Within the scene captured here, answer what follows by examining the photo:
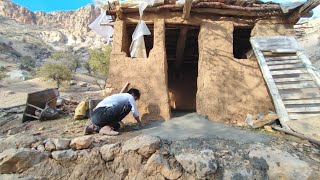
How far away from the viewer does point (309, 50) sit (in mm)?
16516

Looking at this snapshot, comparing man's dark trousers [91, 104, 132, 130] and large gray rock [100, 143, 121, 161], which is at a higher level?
man's dark trousers [91, 104, 132, 130]

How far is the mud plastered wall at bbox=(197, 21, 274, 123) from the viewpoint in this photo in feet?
16.8

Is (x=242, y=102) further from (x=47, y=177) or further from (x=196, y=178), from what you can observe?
(x=47, y=177)

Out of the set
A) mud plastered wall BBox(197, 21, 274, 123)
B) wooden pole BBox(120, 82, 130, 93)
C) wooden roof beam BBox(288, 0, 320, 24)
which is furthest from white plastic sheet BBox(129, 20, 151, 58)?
wooden roof beam BBox(288, 0, 320, 24)

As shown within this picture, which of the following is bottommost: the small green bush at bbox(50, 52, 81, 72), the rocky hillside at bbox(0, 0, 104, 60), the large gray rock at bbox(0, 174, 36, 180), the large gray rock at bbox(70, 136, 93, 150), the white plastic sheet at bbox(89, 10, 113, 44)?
the large gray rock at bbox(0, 174, 36, 180)

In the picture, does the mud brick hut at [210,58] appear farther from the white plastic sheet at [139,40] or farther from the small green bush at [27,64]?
the small green bush at [27,64]

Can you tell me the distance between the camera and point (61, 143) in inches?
144

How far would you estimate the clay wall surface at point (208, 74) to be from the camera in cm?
510

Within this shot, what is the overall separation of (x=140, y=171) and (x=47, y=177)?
118 cm

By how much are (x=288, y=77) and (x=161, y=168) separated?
10.6 ft

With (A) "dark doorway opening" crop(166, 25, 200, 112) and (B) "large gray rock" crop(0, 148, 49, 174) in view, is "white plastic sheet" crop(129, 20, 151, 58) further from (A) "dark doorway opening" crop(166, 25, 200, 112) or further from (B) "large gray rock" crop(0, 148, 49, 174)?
(B) "large gray rock" crop(0, 148, 49, 174)

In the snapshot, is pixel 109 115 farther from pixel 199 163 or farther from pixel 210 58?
pixel 210 58

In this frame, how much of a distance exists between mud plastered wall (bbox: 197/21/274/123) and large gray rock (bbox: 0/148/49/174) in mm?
2979

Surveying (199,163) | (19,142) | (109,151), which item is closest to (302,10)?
(199,163)
